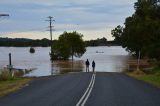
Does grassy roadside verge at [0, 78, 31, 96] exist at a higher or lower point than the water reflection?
higher

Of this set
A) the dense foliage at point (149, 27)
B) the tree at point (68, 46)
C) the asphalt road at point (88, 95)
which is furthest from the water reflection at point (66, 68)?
the asphalt road at point (88, 95)

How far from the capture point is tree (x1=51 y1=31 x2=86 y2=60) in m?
141

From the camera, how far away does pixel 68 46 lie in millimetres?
144250

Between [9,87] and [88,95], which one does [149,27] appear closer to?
[9,87]

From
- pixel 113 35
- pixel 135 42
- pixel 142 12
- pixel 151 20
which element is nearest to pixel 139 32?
pixel 142 12

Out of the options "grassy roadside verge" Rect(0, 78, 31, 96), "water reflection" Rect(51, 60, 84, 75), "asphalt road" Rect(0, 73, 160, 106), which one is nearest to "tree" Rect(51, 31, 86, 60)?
"water reflection" Rect(51, 60, 84, 75)

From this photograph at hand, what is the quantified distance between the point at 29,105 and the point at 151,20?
201 ft

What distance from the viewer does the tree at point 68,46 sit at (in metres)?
141

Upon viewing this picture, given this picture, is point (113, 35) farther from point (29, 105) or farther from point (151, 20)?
point (29, 105)

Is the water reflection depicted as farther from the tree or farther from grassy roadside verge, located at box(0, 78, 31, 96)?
the tree

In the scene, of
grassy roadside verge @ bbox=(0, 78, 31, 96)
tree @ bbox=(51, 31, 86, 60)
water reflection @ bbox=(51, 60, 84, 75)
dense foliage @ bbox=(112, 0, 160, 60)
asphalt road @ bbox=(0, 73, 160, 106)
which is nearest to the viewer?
asphalt road @ bbox=(0, 73, 160, 106)

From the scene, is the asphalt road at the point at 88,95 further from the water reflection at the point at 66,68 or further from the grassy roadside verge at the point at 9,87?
the water reflection at the point at 66,68

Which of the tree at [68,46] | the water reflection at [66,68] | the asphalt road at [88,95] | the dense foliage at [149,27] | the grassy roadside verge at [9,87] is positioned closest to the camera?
the asphalt road at [88,95]

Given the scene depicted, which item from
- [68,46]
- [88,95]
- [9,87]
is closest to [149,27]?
[9,87]
